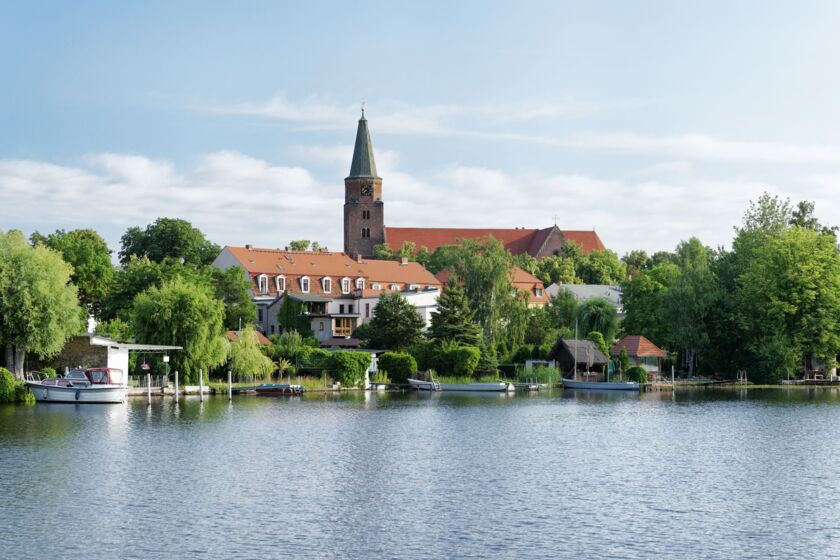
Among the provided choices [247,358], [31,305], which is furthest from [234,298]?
[31,305]

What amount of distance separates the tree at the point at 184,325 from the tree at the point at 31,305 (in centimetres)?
614

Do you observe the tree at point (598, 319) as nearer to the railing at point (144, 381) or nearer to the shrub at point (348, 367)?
the shrub at point (348, 367)

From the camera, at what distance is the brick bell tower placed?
163m

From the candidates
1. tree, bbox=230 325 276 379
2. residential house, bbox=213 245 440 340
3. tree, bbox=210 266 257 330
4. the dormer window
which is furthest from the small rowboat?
the dormer window

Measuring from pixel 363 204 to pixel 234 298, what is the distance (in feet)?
241

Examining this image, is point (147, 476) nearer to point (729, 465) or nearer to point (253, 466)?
point (253, 466)

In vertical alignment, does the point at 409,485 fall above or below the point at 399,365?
below

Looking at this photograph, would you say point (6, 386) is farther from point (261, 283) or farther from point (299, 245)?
point (299, 245)

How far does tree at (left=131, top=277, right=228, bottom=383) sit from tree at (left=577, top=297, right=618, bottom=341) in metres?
40.3

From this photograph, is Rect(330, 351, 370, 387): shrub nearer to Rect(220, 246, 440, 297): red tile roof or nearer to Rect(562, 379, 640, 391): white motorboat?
Rect(562, 379, 640, 391): white motorboat

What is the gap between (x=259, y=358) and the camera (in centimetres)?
7656

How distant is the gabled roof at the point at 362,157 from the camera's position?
15912cm

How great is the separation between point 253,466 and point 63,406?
25.6m

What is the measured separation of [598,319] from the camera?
100875mm
